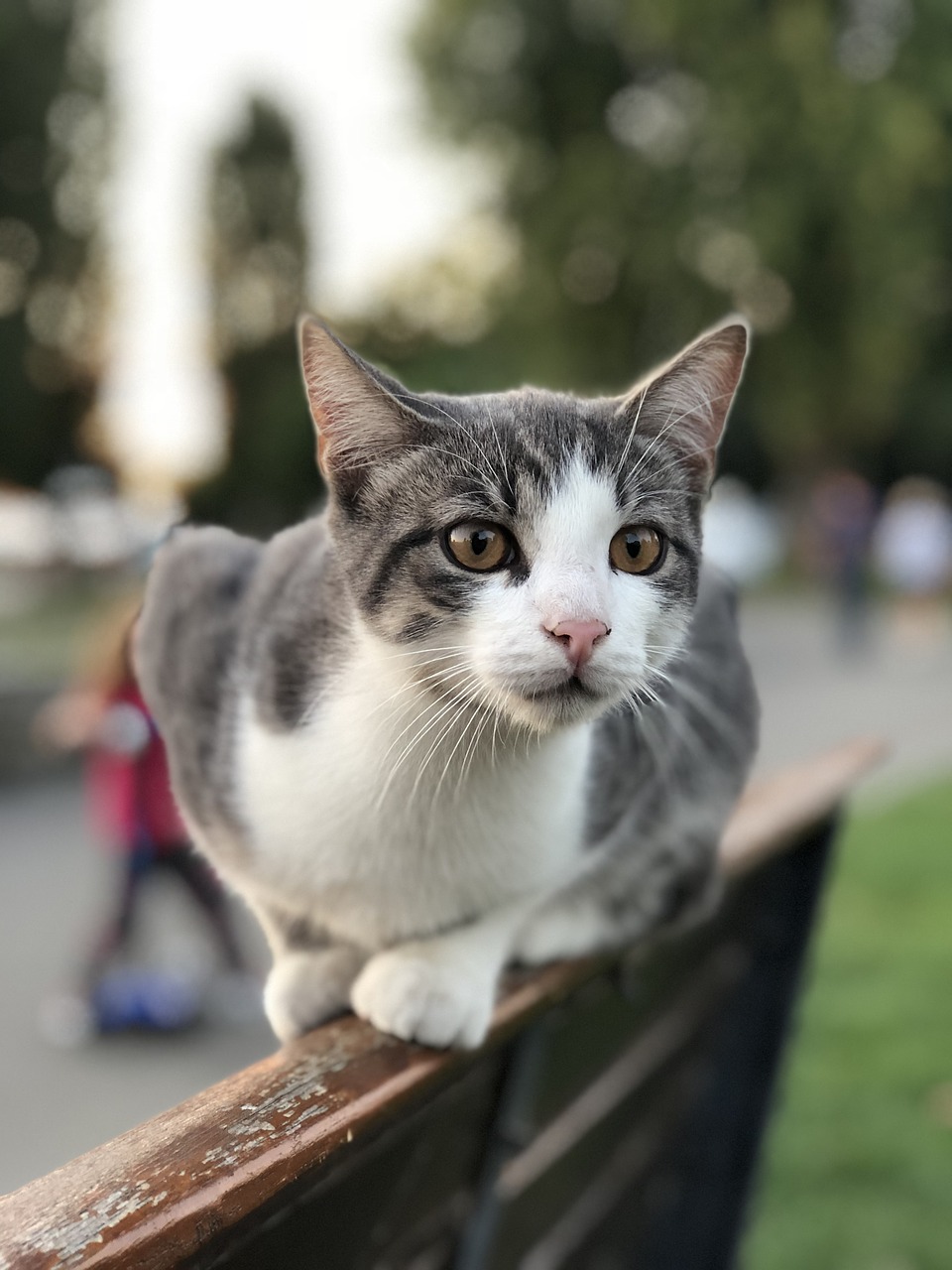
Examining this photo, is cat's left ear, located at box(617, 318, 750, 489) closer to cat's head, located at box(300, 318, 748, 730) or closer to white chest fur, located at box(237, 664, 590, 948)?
cat's head, located at box(300, 318, 748, 730)

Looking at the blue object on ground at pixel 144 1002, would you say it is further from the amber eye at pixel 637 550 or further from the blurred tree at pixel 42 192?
the blurred tree at pixel 42 192

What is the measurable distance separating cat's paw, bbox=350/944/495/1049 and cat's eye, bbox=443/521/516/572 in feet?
1.11

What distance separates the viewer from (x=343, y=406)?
793 millimetres

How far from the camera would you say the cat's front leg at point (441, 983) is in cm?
Result: 88

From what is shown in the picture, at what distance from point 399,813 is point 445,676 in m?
0.13

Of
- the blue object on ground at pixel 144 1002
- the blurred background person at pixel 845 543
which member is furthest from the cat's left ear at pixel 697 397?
the blurred background person at pixel 845 543

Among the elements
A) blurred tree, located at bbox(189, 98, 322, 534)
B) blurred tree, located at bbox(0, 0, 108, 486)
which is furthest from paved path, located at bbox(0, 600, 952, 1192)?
blurred tree, located at bbox(0, 0, 108, 486)

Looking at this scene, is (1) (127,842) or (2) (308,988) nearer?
(2) (308,988)

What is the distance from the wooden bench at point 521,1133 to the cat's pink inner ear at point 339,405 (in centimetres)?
42

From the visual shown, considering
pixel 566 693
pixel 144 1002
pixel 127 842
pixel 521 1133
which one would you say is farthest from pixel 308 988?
pixel 144 1002

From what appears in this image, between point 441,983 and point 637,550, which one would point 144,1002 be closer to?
point 441,983

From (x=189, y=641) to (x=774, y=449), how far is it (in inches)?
302

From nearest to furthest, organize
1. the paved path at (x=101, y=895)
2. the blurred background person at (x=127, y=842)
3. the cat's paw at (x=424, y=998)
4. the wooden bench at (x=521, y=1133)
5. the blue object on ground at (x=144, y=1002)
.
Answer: the wooden bench at (x=521, y=1133) < the cat's paw at (x=424, y=998) < the blurred background person at (x=127, y=842) < the paved path at (x=101, y=895) < the blue object on ground at (x=144, y=1002)

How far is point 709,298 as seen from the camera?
4.57 m
